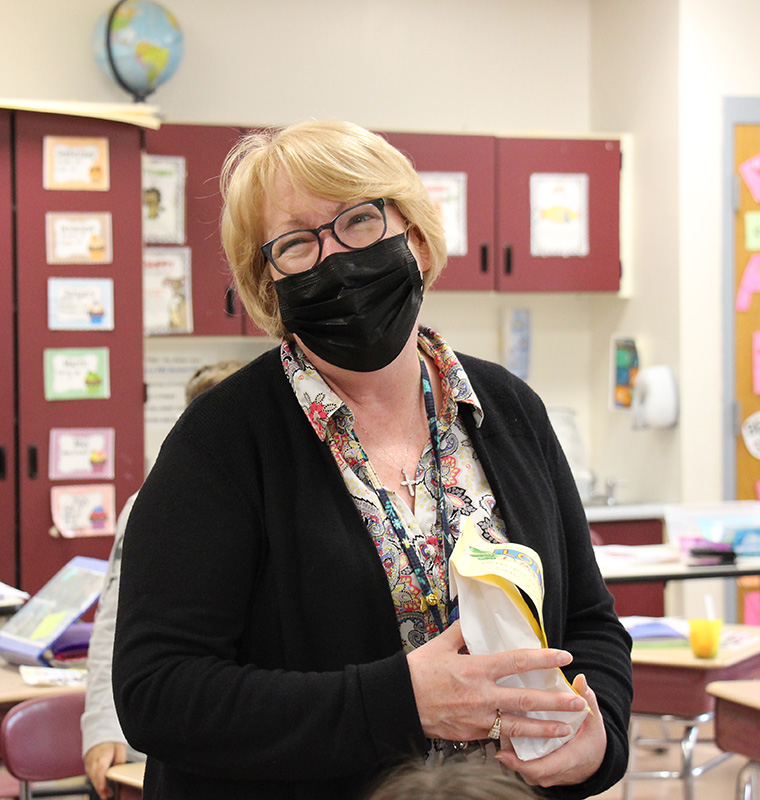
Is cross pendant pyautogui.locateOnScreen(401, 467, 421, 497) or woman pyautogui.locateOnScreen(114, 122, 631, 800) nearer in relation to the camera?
woman pyautogui.locateOnScreen(114, 122, 631, 800)

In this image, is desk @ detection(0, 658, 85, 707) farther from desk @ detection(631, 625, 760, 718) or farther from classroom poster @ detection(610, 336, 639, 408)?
classroom poster @ detection(610, 336, 639, 408)

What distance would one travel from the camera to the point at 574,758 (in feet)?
3.55

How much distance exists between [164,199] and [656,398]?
6.89 ft

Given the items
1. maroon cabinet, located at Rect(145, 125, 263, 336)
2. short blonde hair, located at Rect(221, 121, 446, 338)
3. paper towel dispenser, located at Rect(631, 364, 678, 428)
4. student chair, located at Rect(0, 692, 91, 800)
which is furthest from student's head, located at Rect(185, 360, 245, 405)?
paper towel dispenser, located at Rect(631, 364, 678, 428)

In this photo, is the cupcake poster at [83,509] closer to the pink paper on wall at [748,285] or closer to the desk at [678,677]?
the desk at [678,677]

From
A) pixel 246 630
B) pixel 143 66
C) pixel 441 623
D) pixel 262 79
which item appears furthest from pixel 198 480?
pixel 262 79

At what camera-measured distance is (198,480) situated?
1091 mm

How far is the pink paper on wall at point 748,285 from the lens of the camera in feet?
14.1

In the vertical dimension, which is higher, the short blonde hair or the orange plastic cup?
the short blonde hair

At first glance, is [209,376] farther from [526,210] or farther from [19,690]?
[526,210]

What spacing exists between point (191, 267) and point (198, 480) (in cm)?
320

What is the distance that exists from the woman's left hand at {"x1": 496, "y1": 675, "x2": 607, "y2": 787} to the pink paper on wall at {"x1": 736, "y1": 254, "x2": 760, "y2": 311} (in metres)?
3.47

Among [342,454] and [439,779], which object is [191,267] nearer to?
[342,454]

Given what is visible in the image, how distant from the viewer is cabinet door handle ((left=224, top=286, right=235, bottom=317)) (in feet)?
13.8
